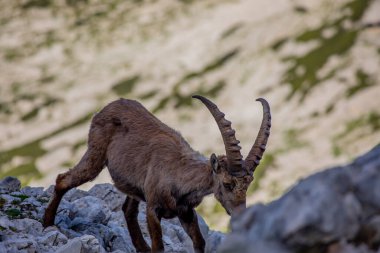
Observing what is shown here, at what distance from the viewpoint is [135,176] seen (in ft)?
50.7

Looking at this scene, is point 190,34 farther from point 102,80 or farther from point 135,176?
point 135,176

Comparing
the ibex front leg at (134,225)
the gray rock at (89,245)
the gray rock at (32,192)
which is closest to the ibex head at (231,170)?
the gray rock at (89,245)

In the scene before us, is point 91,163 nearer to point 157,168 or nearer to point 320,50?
point 157,168

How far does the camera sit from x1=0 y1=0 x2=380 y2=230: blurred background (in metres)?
99.1

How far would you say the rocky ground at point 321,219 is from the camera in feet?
25.4

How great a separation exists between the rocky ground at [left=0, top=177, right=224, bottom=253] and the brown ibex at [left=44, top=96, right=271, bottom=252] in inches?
22.1

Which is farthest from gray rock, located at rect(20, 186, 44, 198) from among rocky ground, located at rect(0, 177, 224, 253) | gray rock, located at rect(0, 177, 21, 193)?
gray rock, located at rect(0, 177, 21, 193)

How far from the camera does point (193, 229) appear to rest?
14.5 meters

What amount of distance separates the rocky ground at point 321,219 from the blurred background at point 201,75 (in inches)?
2898

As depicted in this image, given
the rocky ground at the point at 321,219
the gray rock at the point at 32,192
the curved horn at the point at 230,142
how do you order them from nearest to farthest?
the rocky ground at the point at 321,219
the curved horn at the point at 230,142
the gray rock at the point at 32,192

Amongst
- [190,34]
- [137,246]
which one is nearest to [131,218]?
[137,246]

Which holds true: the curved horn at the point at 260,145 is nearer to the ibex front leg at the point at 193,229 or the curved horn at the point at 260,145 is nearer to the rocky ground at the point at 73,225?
the rocky ground at the point at 73,225

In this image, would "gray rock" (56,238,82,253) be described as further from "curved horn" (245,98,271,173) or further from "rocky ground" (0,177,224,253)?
"curved horn" (245,98,271,173)

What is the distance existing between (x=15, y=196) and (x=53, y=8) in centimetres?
14499
